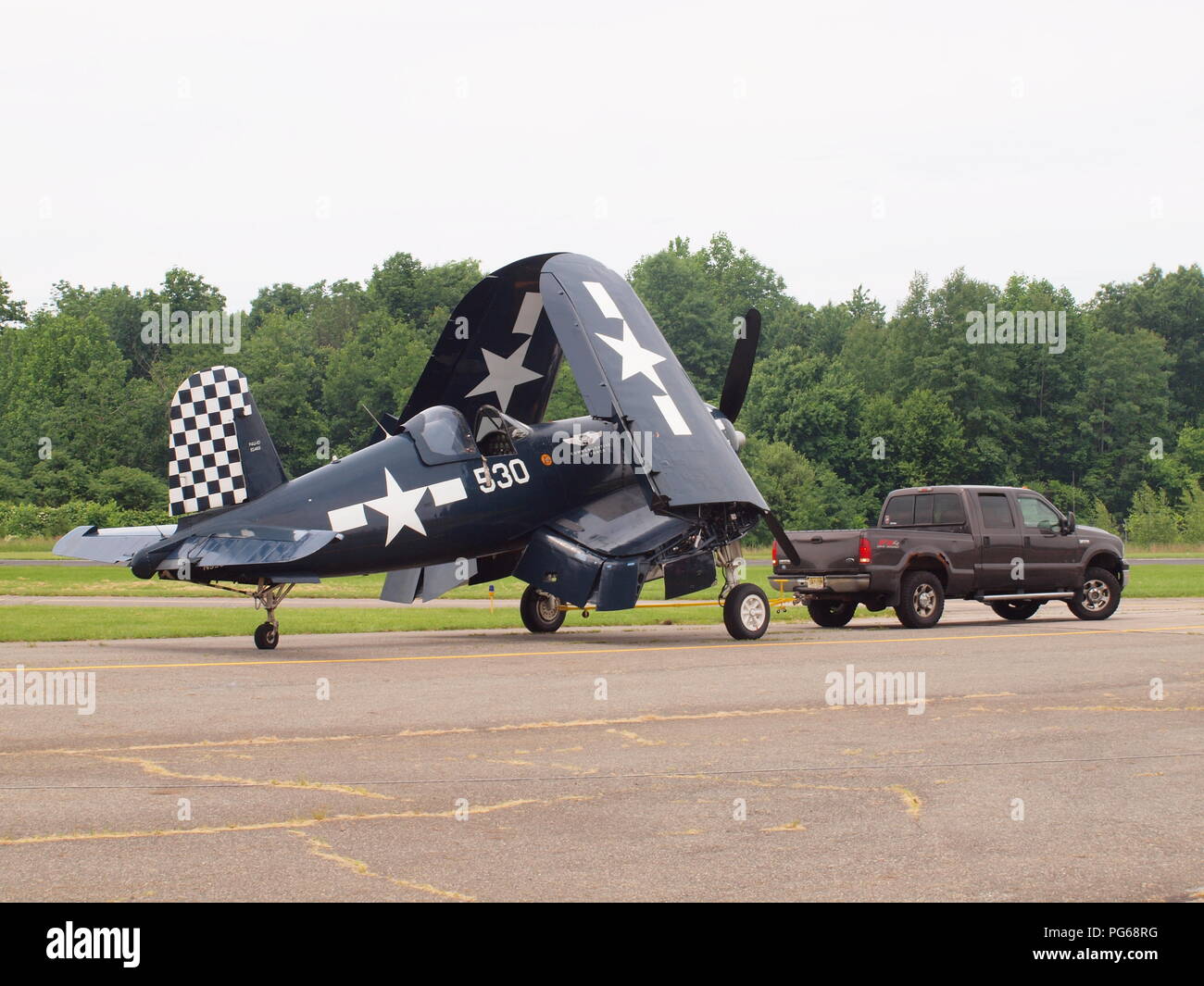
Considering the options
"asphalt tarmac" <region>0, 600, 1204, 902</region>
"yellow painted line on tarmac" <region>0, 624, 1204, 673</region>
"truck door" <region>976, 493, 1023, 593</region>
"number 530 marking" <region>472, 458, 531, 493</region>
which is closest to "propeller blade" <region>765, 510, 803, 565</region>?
"yellow painted line on tarmac" <region>0, 624, 1204, 673</region>

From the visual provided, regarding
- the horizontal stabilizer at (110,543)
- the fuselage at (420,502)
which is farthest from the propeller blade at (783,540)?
the horizontal stabilizer at (110,543)

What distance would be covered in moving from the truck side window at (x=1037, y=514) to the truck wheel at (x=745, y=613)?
6.26 meters

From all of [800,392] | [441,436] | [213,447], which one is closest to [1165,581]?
[441,436]

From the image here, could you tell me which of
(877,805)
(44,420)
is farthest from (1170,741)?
(44,420)

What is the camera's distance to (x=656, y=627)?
23.2 metres

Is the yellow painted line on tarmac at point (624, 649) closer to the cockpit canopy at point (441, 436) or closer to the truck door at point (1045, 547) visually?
the truck door at point (1045, 547)

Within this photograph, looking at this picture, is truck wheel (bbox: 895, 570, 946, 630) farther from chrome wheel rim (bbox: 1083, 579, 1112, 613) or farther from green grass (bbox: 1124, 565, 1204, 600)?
green grass (bbox: 1124, 565, 1204, 600)

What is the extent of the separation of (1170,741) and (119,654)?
1260 cm

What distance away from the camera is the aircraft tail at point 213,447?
58.5 ft

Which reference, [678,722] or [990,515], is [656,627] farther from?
[678,722]

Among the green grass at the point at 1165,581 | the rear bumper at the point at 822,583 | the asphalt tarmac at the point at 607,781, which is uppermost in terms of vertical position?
the rear bumper at the point at 822,583

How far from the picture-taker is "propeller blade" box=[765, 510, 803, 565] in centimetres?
1948

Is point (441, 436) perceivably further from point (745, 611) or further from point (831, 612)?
point (831, 612)
